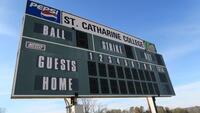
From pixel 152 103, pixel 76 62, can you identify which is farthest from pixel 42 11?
pixel 152 103

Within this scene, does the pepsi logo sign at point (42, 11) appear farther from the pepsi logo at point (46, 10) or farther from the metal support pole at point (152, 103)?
the metal support pole at point (152, 103)

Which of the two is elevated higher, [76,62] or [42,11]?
[42,11]

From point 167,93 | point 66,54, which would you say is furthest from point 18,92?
point 167,93

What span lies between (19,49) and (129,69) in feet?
17.6

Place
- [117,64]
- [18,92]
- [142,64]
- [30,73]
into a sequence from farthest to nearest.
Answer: [142,64] → [117,64] → [30,73] → [18,92]

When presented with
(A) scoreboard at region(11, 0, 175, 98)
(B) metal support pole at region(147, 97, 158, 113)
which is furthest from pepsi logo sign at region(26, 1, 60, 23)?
(B) metal support pole at region(147, 97, 158, 113)

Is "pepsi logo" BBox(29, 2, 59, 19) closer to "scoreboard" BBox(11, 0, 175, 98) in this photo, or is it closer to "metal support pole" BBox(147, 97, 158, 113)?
"scoreboard" BBox(11, 0, 175, 98)

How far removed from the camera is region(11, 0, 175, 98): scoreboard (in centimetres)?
594

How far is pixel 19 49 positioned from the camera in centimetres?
607

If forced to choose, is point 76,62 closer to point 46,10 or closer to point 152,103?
point 46,10

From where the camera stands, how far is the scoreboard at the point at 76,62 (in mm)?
5938

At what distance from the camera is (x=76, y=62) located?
23.9 feet

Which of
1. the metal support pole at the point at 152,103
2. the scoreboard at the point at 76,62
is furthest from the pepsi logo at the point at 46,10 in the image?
the metal support pole at the point at 152,103

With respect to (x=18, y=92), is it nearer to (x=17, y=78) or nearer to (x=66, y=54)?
(x=17, y=78)
